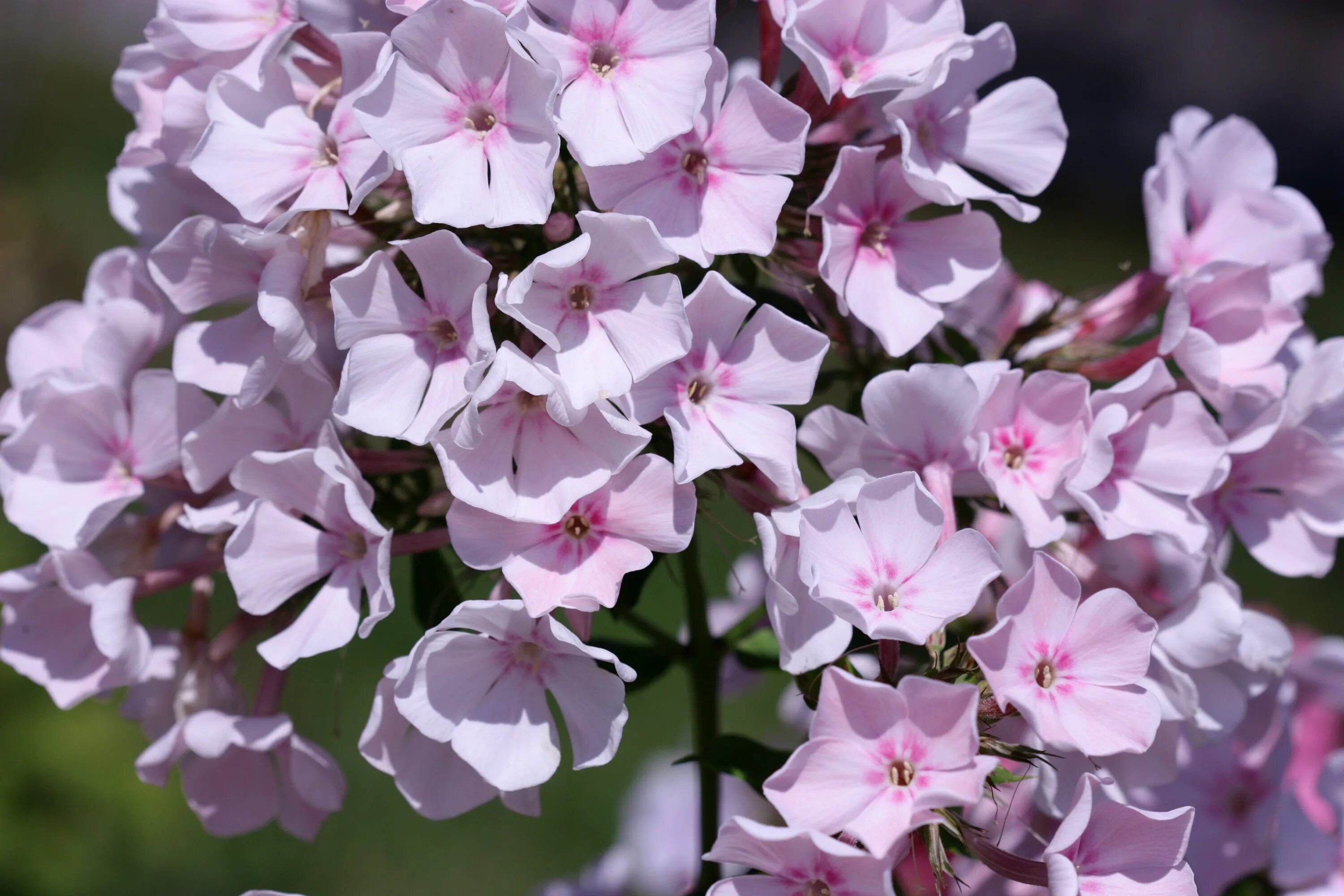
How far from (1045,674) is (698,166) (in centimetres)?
55

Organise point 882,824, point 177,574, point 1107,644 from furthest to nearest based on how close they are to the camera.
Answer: point 177,574
point 1107,644
point 882,824

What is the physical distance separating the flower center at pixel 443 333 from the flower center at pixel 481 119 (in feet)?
0.57

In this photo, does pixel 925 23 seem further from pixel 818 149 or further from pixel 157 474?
pixel 157 474

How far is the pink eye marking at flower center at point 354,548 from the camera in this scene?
1242 millimetres

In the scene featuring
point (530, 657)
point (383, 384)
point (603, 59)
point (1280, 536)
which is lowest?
point (1280, 536)

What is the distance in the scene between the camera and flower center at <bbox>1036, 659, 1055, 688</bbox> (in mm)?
1087

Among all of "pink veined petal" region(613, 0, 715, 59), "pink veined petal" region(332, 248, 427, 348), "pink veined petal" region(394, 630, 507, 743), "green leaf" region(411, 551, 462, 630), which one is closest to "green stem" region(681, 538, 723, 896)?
"green leaf" region(411, 551, 462, 630)

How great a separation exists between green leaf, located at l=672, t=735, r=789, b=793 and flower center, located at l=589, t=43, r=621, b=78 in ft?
2.28

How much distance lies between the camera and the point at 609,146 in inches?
43.8

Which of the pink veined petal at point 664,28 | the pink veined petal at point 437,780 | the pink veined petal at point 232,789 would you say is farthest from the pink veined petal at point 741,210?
the pink veined petal at point 232,789

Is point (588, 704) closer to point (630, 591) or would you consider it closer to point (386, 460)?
point (630, 591)

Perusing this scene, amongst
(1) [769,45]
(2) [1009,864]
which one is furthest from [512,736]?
(1) [769,45]

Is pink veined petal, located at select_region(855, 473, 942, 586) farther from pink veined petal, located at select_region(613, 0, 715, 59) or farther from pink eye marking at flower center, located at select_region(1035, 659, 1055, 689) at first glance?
pink veined petal, located at select_region(613, 0, 715, 59)

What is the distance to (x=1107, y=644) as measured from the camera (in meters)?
1.10
